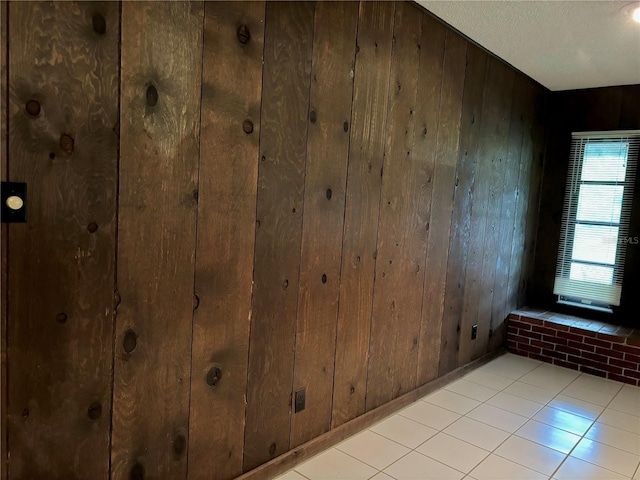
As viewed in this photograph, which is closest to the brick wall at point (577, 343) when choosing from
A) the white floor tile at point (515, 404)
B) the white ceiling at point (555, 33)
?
the white floor tile at point (515, 404)

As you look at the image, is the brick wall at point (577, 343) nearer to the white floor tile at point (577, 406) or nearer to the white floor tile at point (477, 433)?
the white floor tile at point (577, 406)

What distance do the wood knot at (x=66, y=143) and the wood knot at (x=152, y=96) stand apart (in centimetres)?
28

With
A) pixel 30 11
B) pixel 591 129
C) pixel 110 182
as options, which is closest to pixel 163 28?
pixel 30 11

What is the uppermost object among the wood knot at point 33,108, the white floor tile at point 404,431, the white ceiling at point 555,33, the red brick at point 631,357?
the white ceiling at point 555,33

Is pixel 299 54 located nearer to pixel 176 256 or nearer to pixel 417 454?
pixel 176 256

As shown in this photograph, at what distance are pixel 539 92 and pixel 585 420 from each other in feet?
9.19

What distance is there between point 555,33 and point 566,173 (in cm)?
182

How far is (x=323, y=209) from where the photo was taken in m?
2.20

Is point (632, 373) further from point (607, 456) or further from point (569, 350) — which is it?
point (607, 456)

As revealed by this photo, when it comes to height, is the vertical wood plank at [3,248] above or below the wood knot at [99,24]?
below

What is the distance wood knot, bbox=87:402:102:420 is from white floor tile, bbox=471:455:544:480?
5.72 feet

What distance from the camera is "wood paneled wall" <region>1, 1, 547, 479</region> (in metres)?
1.31

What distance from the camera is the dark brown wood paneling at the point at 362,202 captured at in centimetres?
231

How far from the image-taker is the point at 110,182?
1426 millimetres
